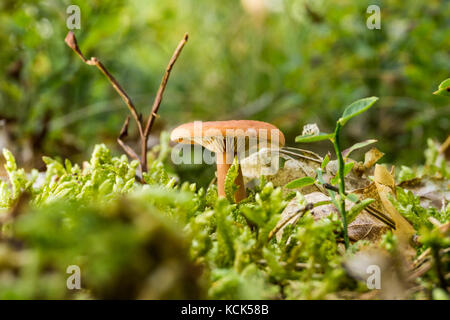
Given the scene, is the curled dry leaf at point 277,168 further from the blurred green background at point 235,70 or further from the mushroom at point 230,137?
the blurred green background at point 235,70

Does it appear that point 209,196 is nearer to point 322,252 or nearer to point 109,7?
point 322,252

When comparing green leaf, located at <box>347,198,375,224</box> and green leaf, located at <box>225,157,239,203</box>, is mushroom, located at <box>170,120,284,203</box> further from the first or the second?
green leaf, located at <box>347,198,375,224</box>

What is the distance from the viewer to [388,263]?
17.4 inches

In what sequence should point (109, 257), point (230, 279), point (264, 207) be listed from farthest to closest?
point (264, 207), point (230, 279), point (109, 257)

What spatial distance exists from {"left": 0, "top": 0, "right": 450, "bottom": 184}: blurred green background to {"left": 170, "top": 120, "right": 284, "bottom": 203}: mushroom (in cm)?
91

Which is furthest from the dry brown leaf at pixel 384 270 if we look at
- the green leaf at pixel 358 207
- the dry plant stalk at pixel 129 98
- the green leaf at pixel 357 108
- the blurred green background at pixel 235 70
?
the blurred green background at pixel 235 70

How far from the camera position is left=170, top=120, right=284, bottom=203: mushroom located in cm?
71

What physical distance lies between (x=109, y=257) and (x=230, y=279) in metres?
0.16

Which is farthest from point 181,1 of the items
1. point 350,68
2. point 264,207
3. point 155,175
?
point 264,207

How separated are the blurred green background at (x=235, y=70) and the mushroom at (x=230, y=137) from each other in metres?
0.91

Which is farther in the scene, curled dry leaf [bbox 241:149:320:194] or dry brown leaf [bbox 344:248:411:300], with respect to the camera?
curled dry leaf [bbox 241:149:320:194]

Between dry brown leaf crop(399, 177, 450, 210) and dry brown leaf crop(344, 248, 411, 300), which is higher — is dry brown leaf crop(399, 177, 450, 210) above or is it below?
above

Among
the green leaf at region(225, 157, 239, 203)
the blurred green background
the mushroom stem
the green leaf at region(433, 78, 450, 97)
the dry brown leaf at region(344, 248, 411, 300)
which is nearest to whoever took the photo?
the dry brown leaf at region(344, 248, 411, 300)

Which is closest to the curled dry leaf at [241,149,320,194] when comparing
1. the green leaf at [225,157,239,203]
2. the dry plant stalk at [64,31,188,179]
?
the green leaf at [225,157,239,203]
